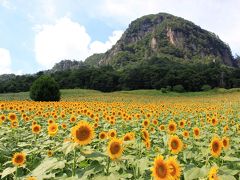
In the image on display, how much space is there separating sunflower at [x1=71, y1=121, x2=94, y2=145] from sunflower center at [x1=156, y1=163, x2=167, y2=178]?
649mm

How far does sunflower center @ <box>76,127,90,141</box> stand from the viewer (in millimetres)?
3050

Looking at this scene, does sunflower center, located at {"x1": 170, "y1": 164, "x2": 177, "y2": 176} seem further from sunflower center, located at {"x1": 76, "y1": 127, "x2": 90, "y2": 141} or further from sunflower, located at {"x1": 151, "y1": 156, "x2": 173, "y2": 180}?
sunflower center, located at {"x1": 76, "y1": 127, "x2": 90, "y2": 141}

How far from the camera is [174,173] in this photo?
282cm

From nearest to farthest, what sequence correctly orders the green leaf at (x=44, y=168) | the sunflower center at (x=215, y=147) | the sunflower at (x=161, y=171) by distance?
the green leaf at (x=44, y=168) → the sunflower at (x=161, y=171) → the sunflower center at (x=215, y=147)

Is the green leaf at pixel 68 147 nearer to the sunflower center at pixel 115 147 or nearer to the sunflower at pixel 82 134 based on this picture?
the sunflower at pixel 82 134

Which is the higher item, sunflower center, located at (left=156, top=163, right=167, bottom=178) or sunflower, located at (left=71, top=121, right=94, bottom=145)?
sunflower, located at (left=71, top=121, right=94, bottom=145)

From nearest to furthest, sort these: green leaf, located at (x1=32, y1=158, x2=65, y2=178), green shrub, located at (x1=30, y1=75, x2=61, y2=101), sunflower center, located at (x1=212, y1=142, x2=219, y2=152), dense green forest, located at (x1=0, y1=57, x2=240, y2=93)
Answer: green leaf, located at (x1=32, y1=158, x2=65, y2=178), sunflower center, located at (x1=212, y1=142, x2=219, y2=152), green shrub, located at (x1=30, y1=75, x2=61, y2=101), dense green forest, located at (x1=0, y1=57, x2=240, y2=93)

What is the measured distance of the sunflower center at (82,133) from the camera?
3050 mm

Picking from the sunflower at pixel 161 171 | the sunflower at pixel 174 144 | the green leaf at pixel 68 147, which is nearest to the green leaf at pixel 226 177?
the sunflower at pixel 161 171

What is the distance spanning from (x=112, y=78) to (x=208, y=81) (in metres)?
24.3

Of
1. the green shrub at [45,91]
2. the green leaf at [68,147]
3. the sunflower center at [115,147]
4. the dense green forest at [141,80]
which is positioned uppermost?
the dense green forest at [141,80]

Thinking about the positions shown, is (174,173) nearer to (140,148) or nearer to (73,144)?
(73,144)

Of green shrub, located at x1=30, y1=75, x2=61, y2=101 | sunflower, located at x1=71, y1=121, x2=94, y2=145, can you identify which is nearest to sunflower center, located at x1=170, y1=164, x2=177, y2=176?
sunflower, located at x1=71, y1=121, x2=94, y2=145

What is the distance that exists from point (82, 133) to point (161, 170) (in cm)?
78
